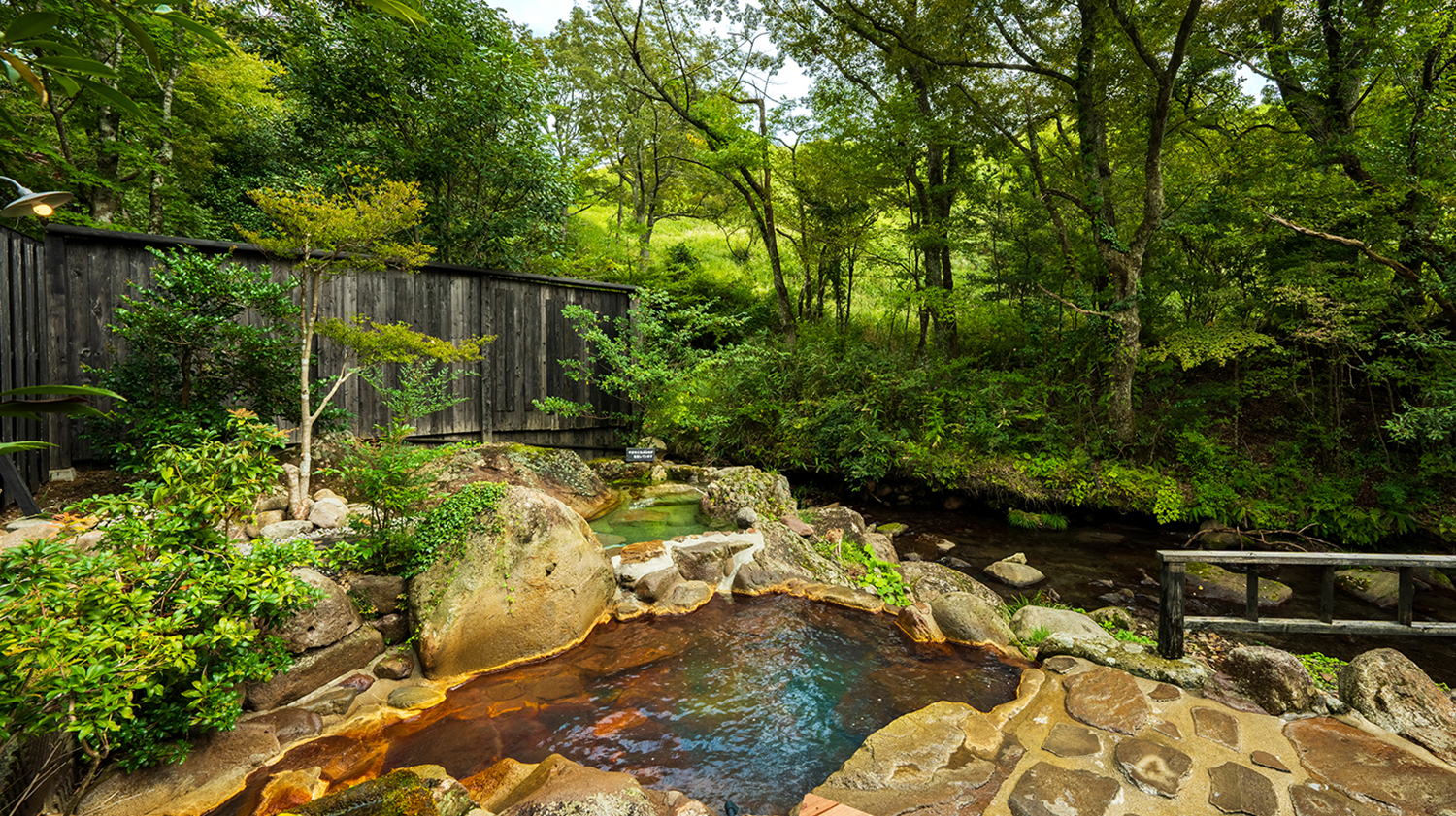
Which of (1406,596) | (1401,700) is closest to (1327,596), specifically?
(1406,596)

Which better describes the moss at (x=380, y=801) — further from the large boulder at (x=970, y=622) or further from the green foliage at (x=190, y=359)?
the large boulder at (x=970, y=622)

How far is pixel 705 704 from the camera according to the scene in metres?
4.34

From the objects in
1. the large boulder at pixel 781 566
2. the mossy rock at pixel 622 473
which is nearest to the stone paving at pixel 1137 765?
the large boulder at pixel 781 566

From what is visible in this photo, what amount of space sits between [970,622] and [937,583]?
0.90 meters

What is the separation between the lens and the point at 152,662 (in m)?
2.86

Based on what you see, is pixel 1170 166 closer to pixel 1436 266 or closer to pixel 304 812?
pixel 1436 266

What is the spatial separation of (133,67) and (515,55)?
5.40m

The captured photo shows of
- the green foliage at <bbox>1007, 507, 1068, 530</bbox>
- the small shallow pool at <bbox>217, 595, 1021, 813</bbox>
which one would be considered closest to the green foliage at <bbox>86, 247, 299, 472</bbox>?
the small shallow pool at <bbox>217, 595, 1021, 813</bbox>

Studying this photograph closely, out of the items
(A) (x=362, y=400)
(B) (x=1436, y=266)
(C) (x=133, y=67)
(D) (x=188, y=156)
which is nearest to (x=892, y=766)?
(A) (x=362, y=400)

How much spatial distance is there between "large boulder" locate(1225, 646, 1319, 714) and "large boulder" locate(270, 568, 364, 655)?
6215 millimetres

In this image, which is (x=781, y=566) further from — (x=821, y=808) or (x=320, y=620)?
(x=320, y=620)

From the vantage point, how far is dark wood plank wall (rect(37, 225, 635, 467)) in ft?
19.4

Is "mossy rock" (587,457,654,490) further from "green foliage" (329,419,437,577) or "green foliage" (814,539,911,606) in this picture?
"green foliage" (329,419,437,577)

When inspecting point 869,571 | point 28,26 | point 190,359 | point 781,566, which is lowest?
point 869,571
